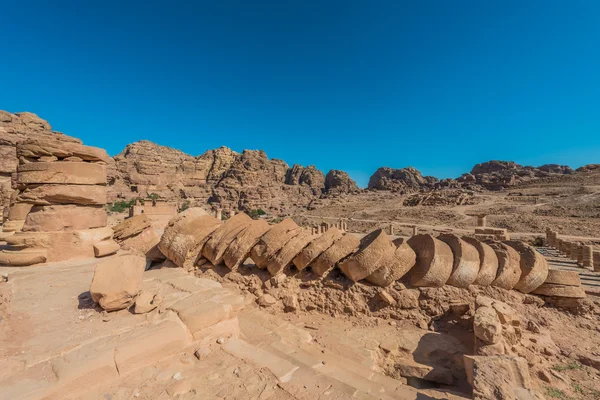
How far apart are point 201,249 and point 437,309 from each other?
4180mm

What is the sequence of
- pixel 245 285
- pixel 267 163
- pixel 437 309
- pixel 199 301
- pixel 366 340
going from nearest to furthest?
1. pixel 199 301
2. pixel 366 340
3. pixel 437 309
4. pixel 245 285
5. pixel 267 163

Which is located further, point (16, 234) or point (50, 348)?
point (16, 234)

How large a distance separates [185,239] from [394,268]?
379 centimetres

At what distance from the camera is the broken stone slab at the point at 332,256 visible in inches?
171

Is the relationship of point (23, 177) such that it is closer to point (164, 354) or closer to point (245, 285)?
point (245, 285)

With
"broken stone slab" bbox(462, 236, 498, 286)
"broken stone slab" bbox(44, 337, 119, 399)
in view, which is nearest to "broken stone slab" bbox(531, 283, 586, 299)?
"broken stone slab" bbox(462, 236, 498, 286)

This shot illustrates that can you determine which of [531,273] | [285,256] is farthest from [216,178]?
[531,273]

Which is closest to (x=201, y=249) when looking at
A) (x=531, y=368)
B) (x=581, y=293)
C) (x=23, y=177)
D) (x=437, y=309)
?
(x=23, y=177)

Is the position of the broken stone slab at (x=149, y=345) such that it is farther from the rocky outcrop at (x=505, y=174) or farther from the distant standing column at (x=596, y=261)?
the rocky outcrop at (x=505, y=174)

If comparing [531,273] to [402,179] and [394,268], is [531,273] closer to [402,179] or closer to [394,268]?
[394,268]

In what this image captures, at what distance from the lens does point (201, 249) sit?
514 centimetres

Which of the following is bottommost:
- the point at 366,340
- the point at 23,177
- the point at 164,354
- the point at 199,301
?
the point at 366,340

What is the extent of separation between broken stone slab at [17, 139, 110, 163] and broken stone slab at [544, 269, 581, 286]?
8.87 metres

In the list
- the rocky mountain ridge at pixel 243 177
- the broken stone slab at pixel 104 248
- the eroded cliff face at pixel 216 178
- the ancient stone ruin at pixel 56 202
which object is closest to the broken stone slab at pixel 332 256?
the broken stone slab at pixel 104 248
